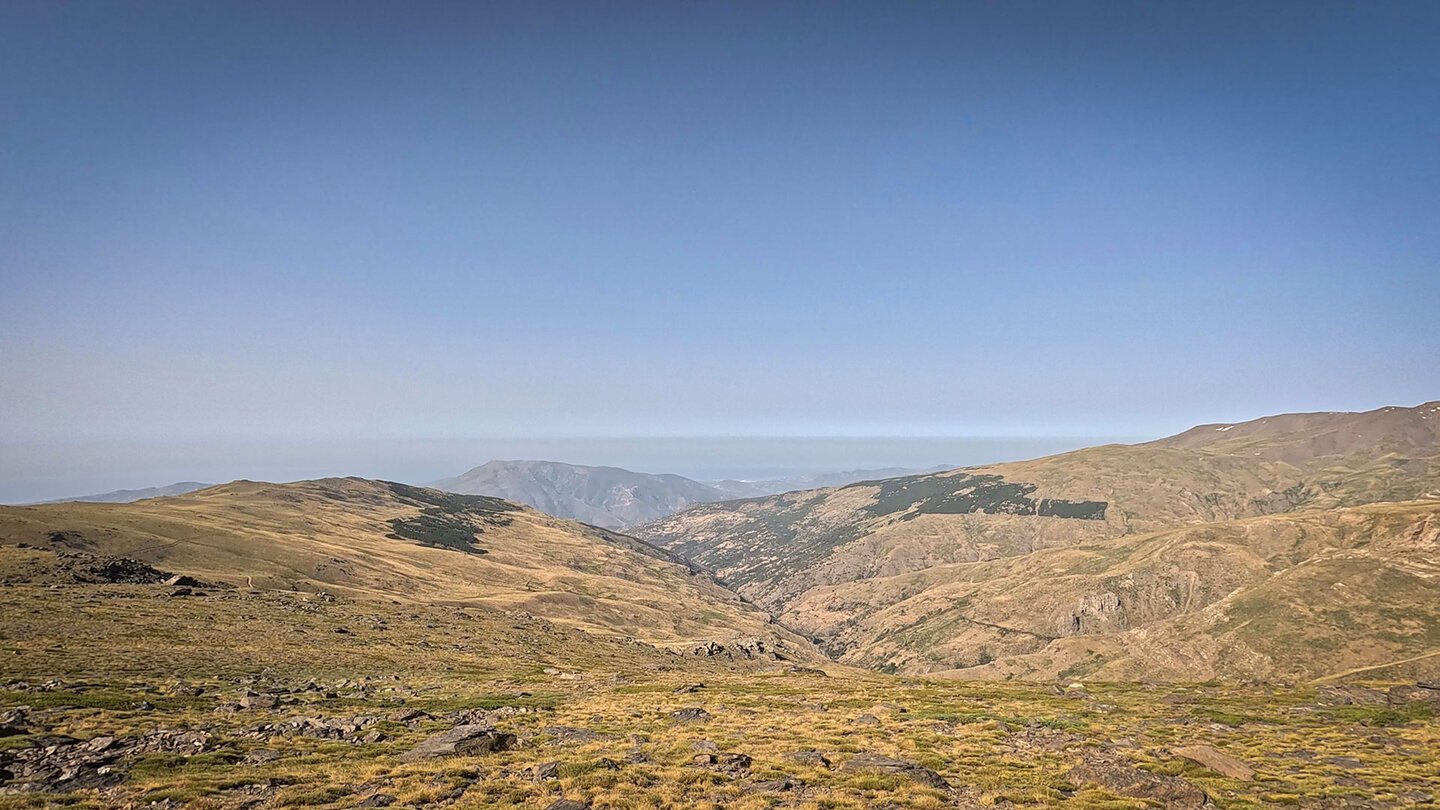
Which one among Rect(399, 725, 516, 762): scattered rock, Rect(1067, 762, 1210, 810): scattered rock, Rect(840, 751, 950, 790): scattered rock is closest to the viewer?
Rect(1067, 762, 1210, 810): scattered rock

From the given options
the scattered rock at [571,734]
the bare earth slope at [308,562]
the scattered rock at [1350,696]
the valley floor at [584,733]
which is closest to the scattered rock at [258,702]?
the valley floor at [584,733]

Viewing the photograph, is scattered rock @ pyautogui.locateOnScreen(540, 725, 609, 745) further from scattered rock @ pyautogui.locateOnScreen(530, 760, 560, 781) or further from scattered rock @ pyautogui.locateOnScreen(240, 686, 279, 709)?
scattered rock @ pyautogui.locateOnScreen(240, 686, 279, 709)

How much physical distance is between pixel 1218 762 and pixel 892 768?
56.5 feet

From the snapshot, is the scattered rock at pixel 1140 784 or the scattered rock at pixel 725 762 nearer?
the scattered rock at pixel 1140 784

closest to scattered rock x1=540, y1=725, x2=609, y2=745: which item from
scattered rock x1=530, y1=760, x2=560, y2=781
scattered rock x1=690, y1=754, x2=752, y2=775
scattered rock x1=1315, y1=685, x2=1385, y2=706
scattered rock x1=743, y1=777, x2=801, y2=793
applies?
scattered rock x1=530, y1=760, x2=560, y2=781

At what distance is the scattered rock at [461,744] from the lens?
1052 inches

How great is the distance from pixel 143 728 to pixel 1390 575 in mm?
246884

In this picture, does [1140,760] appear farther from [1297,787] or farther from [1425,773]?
[1425,773]

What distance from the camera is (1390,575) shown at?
15550 cm

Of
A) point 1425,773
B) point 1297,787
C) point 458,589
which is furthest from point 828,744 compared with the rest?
point 458,589

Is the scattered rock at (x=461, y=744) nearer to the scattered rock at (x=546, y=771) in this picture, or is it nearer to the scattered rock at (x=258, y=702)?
the scattered rock at (x=546, y=771)

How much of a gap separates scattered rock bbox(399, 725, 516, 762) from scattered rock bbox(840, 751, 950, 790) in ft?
55.3

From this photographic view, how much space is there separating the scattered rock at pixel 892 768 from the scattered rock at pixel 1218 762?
573 inches

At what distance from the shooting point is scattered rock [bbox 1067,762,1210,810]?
22750 mm
